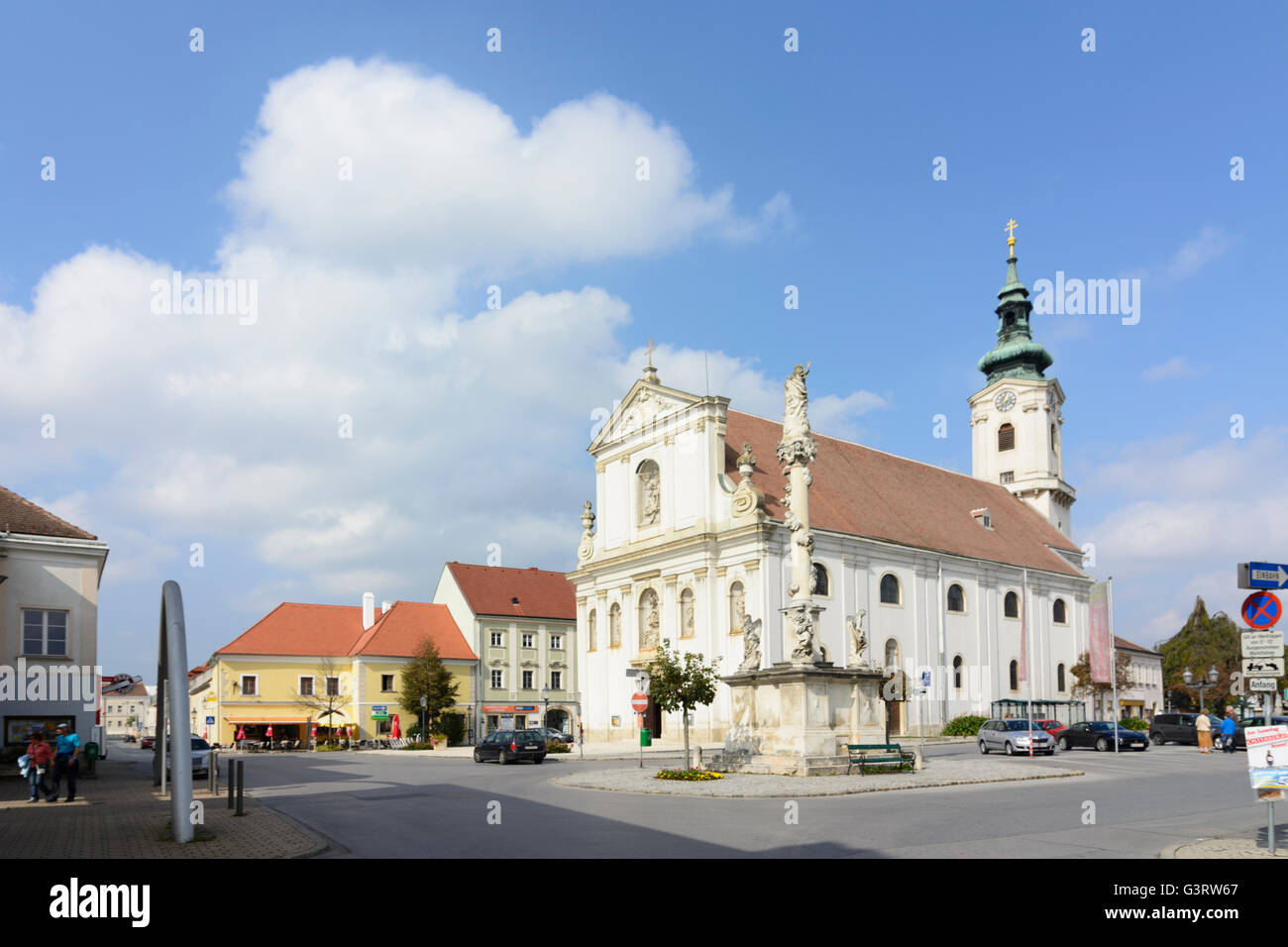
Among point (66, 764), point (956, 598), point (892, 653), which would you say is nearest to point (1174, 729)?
point (892, 653)

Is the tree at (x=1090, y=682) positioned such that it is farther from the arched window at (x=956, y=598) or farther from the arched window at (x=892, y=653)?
the arched window at (x=892, y=653)

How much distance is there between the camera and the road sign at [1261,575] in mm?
12969

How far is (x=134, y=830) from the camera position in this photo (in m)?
16.5

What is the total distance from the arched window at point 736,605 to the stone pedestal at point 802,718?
20.8 metres

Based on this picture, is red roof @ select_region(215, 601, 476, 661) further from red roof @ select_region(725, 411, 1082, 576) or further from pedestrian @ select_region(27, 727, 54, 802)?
pedestrian @ select_region(27, 727, 54, 802)

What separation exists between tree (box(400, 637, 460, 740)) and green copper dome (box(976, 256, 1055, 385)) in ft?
137

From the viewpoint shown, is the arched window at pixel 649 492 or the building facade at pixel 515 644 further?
the building facade at pixel 515 644

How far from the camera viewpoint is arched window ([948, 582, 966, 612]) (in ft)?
184

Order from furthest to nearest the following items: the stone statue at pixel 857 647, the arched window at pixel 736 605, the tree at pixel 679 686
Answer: the arched window at pixel 736 605
the tree at pixel 679 686
the stone statue at pixel 857 647

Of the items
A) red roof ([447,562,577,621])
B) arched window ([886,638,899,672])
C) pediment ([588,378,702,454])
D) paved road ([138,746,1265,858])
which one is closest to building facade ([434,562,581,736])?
red roof ([447,562,577,621])

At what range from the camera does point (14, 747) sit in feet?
99.7

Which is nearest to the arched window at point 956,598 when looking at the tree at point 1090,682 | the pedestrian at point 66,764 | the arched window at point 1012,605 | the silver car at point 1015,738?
the arched window at point 1012,605
